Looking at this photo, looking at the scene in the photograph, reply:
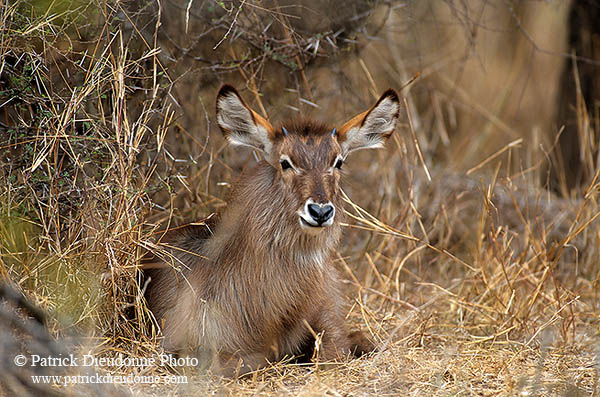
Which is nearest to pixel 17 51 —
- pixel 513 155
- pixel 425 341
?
pixel 425 341

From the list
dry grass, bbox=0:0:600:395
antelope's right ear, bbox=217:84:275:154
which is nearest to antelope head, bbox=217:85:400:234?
antelope's right ear, bbox=217:84:275:154

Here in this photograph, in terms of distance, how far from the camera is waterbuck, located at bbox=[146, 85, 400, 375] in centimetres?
459

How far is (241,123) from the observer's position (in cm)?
479

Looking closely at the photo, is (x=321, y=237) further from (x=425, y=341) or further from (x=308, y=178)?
(x=425, y=341)

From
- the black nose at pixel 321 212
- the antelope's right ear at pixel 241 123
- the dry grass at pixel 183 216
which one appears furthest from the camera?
the antelope's right ear at pixel 241 123

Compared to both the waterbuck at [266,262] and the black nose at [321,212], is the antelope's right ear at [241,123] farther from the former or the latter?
the black nose at [321,212]

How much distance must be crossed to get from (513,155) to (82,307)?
720 cm

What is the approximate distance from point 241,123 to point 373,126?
87 cm

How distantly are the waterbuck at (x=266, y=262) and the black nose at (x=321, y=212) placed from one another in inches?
5.7

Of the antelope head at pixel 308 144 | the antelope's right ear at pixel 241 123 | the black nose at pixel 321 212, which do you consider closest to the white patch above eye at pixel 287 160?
the antelope head at pixel 308 144

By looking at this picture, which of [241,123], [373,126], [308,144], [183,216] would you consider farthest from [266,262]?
[183,216]

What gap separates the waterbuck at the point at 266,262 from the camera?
4594 mm

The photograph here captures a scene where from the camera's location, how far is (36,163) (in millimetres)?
4539

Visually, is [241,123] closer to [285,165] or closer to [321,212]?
[285,165]
